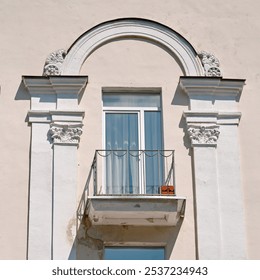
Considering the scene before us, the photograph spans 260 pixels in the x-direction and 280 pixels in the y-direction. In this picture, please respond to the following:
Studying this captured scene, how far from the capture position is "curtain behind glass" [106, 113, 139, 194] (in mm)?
15984

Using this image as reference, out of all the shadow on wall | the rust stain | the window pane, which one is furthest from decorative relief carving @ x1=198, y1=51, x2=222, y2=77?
the rust stain

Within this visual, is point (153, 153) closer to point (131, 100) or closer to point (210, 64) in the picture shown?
point (131, 100)

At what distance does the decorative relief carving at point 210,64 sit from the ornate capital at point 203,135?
1.01 metres

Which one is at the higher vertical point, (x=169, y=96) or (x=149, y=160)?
(x=169, y=96)

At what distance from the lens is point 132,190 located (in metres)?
15.9

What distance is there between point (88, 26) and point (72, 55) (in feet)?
2.11

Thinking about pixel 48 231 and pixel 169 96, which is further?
pixel 169 96

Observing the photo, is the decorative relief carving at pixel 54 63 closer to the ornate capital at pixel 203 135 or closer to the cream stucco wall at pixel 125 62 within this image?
the cream stucco wall at pixel 125 62

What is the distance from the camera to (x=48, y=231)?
15.5 m

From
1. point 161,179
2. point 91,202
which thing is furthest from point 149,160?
point 91,202

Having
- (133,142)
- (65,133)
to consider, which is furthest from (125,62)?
(65,133)

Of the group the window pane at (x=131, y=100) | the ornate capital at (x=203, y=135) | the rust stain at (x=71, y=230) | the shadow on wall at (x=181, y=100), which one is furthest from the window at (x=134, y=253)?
the window pane at (x=131, y=100)

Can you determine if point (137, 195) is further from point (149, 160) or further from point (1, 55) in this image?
point (1, 55)

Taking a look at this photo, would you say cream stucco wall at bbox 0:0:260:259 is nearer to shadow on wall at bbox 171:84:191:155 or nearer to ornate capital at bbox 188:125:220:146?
shadow on wall at bbox 171:84:191:155
